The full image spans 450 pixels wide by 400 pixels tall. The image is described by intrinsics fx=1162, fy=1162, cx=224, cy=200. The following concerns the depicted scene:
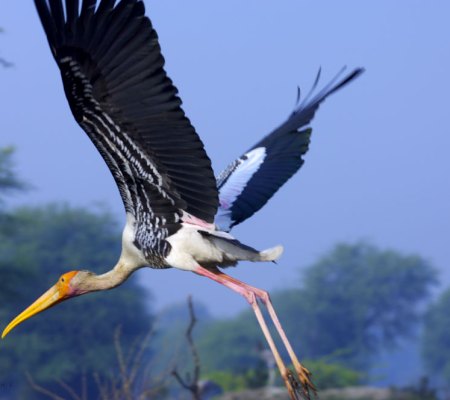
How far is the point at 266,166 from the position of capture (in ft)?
27.0

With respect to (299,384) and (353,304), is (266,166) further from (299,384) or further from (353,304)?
(353,304)

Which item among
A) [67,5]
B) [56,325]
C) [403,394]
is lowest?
[56,325]

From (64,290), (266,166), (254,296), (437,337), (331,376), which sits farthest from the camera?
(437,337)

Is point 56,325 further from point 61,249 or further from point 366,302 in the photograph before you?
point 366,302

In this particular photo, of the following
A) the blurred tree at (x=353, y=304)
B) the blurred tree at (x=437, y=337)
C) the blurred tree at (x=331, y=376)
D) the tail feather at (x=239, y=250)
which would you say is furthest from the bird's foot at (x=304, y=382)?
the blurred tree at (x=437, y=337)

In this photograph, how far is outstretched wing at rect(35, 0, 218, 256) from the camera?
18.2 ft

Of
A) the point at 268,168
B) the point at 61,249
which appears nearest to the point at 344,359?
the point at 61,249

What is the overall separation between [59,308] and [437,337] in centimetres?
2783

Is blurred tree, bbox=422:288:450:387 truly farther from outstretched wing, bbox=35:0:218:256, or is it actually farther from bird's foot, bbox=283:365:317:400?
outstretched wing, bbox=35:0:218:256

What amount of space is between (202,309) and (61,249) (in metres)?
37.7

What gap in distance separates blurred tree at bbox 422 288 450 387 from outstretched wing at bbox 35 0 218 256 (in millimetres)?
60615

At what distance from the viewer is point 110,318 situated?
53062 mm

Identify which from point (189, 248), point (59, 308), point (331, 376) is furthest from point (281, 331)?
point (59, 308)

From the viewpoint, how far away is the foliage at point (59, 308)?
45344 mm
